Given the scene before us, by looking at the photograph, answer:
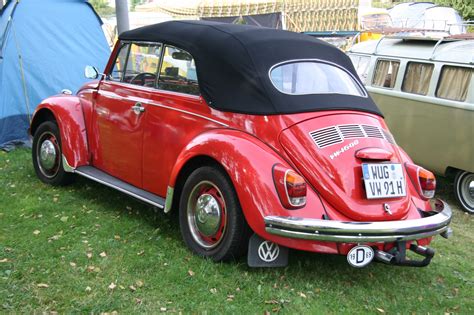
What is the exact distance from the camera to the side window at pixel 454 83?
6918 mm

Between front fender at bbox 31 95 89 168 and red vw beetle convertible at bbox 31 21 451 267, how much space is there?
318 mm

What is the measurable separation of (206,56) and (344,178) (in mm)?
1622

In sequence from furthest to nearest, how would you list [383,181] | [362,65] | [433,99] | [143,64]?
[362,65], [433,99], [143,64], [383,181]

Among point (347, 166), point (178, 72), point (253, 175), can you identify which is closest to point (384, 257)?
point (347, 166)

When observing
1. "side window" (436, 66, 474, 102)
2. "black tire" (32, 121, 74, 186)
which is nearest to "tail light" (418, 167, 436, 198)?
"side window" (436, 66, 474, 102)

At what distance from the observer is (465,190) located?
702 cm

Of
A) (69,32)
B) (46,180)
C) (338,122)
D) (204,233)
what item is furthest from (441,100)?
(69,32)

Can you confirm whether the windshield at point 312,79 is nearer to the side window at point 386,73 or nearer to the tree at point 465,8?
the side window at point 386,73

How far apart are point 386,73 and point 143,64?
4.32m

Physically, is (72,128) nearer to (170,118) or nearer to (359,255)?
(170,118)

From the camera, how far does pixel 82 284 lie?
151 inches

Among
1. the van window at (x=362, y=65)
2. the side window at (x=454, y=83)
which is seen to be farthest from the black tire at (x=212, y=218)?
the van window at (x=362, y=65)

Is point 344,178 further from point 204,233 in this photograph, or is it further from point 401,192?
point 204,233

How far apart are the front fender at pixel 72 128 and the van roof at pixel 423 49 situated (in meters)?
4.78
